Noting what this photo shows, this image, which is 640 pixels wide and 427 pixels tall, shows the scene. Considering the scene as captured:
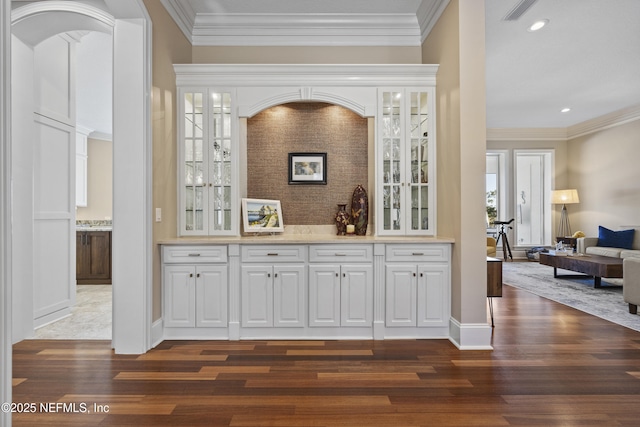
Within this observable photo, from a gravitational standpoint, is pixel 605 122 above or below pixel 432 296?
above

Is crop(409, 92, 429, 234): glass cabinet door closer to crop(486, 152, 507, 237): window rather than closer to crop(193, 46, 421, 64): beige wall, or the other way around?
crop(193, 46, 421, 64): beige wall

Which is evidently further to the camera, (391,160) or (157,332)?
(391,160)

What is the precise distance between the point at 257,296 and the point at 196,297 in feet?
1.80

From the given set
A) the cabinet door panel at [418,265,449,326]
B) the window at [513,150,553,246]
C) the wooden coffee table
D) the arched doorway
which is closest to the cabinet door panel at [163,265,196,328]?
the arched doorway

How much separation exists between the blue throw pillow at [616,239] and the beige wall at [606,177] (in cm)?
78

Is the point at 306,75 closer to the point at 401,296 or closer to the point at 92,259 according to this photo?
the point at 401,296

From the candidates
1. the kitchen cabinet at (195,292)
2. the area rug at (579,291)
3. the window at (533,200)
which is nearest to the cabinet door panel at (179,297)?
the kitchen cabinet at (195,292)

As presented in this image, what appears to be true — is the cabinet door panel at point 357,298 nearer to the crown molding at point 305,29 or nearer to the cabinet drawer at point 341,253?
the cabinet drawer at point 341,253

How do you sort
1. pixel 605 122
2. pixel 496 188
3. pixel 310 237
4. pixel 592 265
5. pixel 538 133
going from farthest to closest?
pixel 496 188 < pixel 538 133 < pixel 605 122 < pixel 592 265 < pixel 310 237

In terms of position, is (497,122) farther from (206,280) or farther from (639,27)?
(206,280)

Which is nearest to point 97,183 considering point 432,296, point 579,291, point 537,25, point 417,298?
point 417,298

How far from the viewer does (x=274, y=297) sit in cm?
340

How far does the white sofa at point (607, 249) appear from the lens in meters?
6.18

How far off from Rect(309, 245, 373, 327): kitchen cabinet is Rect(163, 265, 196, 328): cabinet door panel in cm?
108
